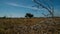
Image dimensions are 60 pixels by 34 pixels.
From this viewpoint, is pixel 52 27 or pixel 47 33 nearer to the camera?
pixel 47 33

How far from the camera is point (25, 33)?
1278 centimetres

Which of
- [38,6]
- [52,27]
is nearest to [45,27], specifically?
[52,27]

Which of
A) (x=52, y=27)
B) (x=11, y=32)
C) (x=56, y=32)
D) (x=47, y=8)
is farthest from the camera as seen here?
(x=52, y=27)

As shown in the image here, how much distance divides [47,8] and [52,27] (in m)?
→ 6.30

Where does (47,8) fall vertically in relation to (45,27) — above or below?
above

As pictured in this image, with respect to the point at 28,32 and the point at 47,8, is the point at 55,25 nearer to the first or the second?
the point at 28,32

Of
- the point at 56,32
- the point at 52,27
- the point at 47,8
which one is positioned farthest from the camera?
the point at 52,27

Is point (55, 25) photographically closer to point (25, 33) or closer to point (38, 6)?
point (25, 33)

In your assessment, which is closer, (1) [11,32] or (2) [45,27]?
(1) [11,32]

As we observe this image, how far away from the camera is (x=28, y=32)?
1295 cm

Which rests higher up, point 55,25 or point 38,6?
point 38,6

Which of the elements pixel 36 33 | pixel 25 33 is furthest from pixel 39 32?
pixel 25 33

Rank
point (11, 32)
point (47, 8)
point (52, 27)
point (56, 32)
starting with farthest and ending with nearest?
point (52, 27)
point (11, 32)
point (56, 32)
point (47, 8)

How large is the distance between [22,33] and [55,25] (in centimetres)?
323
